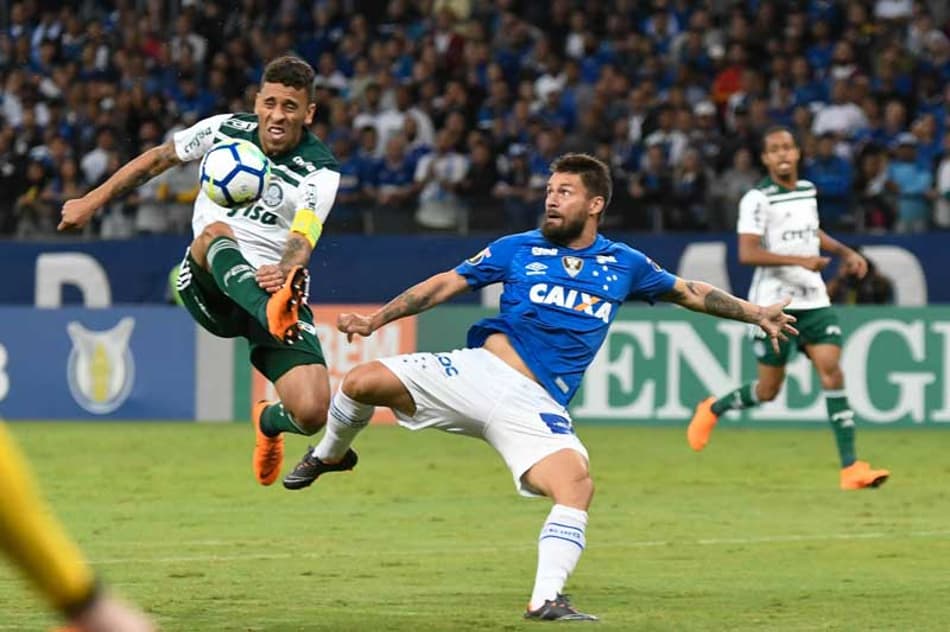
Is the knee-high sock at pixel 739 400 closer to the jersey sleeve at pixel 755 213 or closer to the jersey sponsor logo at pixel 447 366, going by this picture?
the jersey sleeve at pixel 755 213

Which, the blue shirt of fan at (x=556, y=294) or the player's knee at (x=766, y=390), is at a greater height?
the blue shirt of fan at (x=556, y=294)

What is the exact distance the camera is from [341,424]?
28.9ft

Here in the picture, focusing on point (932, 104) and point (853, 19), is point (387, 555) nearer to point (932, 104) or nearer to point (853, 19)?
point (932, 104)

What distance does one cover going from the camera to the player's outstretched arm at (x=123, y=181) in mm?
8727

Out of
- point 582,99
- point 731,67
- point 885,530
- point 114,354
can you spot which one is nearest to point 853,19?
point 731,67

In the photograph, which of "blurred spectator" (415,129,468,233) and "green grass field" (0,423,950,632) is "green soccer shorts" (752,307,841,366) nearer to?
"green grass field" (0,423,950,632)

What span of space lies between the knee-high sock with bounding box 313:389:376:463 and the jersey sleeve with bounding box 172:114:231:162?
4.51ft

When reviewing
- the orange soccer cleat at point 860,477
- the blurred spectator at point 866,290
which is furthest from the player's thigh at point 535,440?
the blurred spectator at point 866,290

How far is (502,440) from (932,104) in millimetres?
13848

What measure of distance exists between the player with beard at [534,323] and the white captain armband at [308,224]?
811 millimetres

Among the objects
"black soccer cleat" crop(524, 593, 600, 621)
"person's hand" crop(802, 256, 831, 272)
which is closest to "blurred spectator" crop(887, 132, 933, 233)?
"person's hand" crop(802, 256, 831, 272)

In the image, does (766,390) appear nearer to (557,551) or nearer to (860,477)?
(860,477)

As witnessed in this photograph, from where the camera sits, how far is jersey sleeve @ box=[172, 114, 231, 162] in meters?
9.08

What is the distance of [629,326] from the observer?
1833 centimetres
